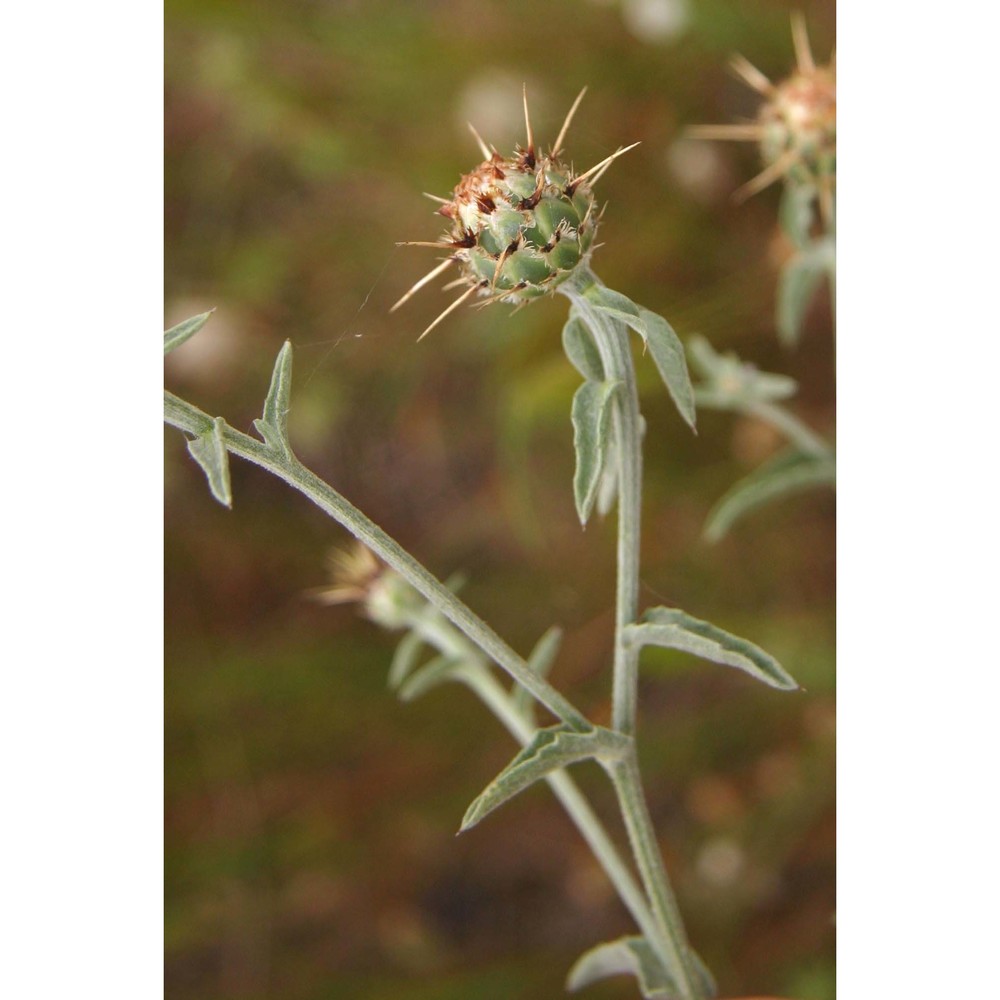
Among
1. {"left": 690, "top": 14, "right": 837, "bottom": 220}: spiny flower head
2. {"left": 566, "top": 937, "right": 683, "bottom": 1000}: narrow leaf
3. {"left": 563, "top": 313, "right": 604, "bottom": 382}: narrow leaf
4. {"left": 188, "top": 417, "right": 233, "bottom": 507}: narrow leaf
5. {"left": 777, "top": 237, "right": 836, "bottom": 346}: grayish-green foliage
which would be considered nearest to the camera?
{"left": 188, "top": 417, "right": 233, "bottom": 507}: narrow leaf

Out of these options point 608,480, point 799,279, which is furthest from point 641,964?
point 799,279

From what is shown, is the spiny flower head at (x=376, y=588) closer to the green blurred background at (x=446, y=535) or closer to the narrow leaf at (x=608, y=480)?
→ the green blurred background at (x=446, y=535)

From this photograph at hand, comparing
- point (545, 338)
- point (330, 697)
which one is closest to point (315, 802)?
point (330, 697)

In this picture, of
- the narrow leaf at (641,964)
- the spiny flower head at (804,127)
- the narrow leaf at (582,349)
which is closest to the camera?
the narrow leaf at (582,349)

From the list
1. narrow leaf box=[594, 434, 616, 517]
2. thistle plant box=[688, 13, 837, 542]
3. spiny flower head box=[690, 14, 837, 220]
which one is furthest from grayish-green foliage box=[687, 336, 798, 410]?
narrow leaf box=[594, 434, 616, 517]

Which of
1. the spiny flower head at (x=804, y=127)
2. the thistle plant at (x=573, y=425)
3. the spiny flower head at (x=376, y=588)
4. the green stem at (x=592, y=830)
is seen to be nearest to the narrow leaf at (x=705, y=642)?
the thistle plant at (x=573, y=425)

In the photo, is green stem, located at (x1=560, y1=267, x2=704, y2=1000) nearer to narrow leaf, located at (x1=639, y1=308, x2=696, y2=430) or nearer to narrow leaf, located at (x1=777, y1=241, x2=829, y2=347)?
narrow leaf, located at (x1=639, y1=308, x2=696, y2=430)
